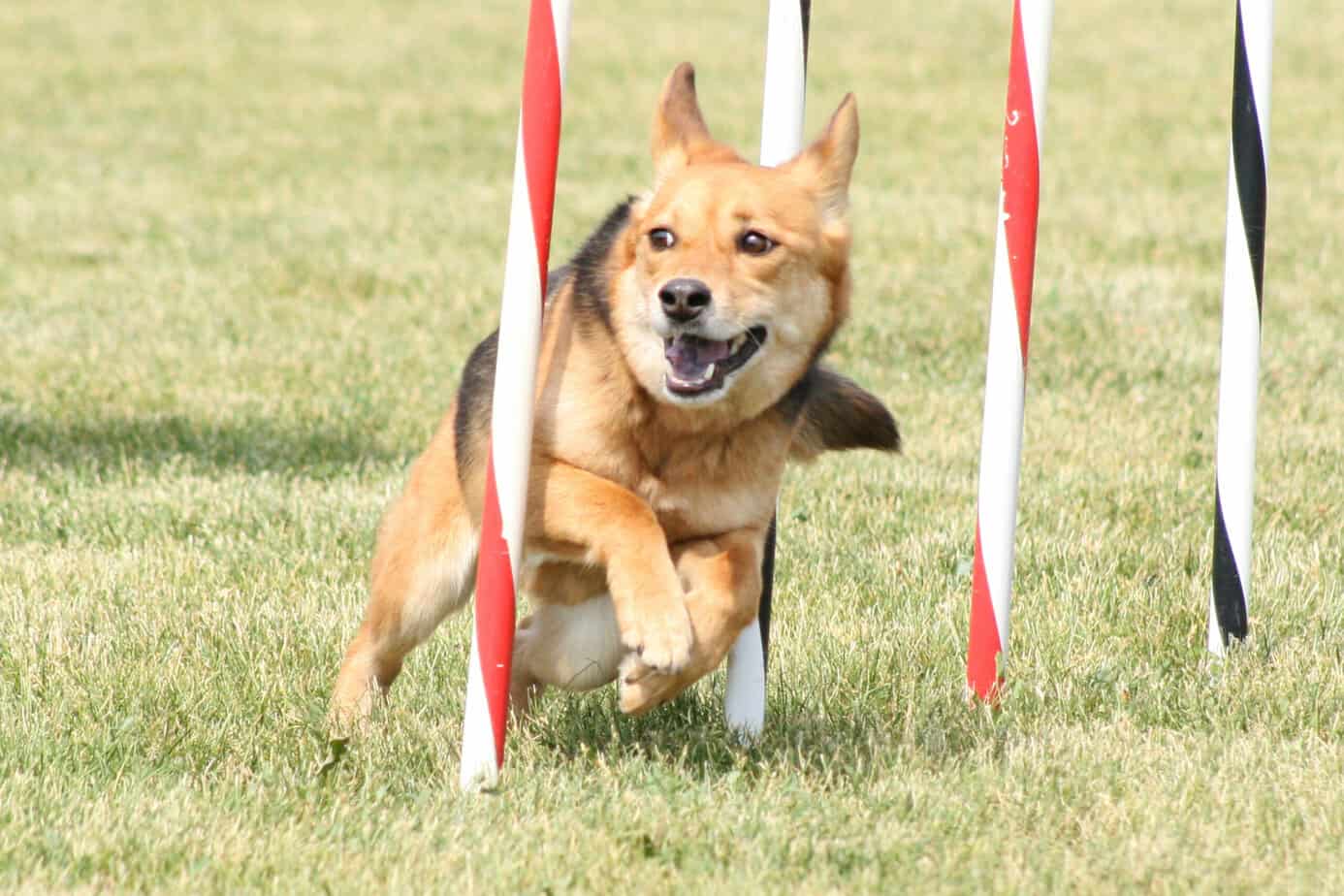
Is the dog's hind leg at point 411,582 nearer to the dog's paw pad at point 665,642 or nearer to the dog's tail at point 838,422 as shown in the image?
the dog's paw pad at point 665,642

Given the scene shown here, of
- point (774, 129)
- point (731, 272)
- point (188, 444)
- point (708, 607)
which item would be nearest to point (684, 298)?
point (731, 272)

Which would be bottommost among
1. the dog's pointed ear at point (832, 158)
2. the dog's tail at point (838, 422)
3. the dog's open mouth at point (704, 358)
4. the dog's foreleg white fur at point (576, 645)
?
the dog's foreleg white fur at point (576, 645)

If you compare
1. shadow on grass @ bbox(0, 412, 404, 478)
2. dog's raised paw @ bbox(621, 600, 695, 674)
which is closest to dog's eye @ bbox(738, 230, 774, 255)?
dog's raised paw @ bbox(621, 600, 695, 674)

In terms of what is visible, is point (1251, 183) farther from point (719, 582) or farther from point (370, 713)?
point (370, 713)

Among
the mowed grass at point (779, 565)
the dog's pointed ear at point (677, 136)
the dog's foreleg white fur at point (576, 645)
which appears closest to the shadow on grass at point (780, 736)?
the mowed grass at point (779, 565)

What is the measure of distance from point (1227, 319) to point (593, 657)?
1.88 meters

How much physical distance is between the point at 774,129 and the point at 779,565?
1.76m

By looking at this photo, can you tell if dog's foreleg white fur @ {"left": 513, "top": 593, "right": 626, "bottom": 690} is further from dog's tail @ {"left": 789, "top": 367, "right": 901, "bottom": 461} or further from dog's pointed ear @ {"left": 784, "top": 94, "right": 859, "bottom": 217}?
dog's pointed ear @ {"left": 784, "top": 94, "right": 859, "bottom": 217}

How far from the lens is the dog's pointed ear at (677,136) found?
4.23 metres

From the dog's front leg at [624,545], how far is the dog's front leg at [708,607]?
→ 0.24 feet

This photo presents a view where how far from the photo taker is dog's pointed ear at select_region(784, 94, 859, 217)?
4.23 meters

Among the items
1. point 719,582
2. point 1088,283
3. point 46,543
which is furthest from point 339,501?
point 1088,283

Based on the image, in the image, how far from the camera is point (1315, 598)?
529cm

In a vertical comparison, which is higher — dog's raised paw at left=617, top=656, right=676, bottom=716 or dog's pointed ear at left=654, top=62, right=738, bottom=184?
dog's pointed ear at left=654, top=62, right=738, bottom=184
